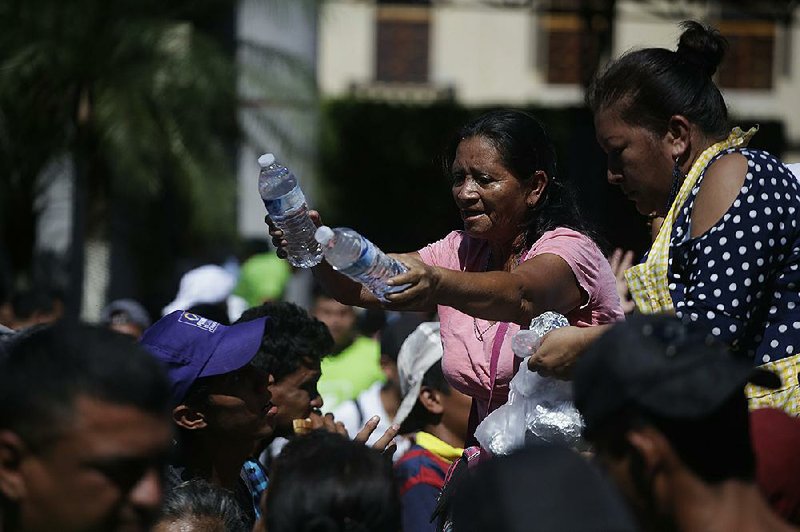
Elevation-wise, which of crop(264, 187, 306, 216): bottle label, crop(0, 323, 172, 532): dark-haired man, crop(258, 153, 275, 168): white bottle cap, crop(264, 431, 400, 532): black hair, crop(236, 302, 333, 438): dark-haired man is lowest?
crop(236, 302, 333, 438): dark-haired man

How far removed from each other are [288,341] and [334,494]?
2.25m

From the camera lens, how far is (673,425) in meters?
2.44

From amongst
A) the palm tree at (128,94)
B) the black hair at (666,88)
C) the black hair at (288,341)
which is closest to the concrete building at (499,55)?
the palm tree at (128,94)

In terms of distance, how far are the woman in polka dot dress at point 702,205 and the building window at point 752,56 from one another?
21.9m

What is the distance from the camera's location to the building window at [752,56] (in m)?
24.9

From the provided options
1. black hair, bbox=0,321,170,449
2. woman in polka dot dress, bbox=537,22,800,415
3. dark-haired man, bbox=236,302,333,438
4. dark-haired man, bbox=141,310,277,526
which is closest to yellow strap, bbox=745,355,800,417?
woman in polka dot dress, bbox=537,22,800,415

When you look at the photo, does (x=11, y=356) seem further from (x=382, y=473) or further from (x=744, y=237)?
(x=744, y=237)

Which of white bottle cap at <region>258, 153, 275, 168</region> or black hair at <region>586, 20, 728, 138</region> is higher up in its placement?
black hair at <region>586, 20, 728, 138</region>

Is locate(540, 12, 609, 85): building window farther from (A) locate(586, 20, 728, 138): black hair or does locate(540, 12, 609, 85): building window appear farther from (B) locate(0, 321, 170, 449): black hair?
(B) locate(0, 321, 170, 449): black hair

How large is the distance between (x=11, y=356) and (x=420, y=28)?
23316 millimetres

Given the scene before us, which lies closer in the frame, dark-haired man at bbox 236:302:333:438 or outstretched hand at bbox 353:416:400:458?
outstretched hand at bbox 353:416:400:458

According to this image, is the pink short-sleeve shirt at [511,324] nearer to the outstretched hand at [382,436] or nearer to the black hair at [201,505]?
the outstretched hand at [382,436]

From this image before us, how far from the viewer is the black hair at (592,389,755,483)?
2445 millimetres

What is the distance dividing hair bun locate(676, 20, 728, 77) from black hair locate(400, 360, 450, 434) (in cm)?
204
